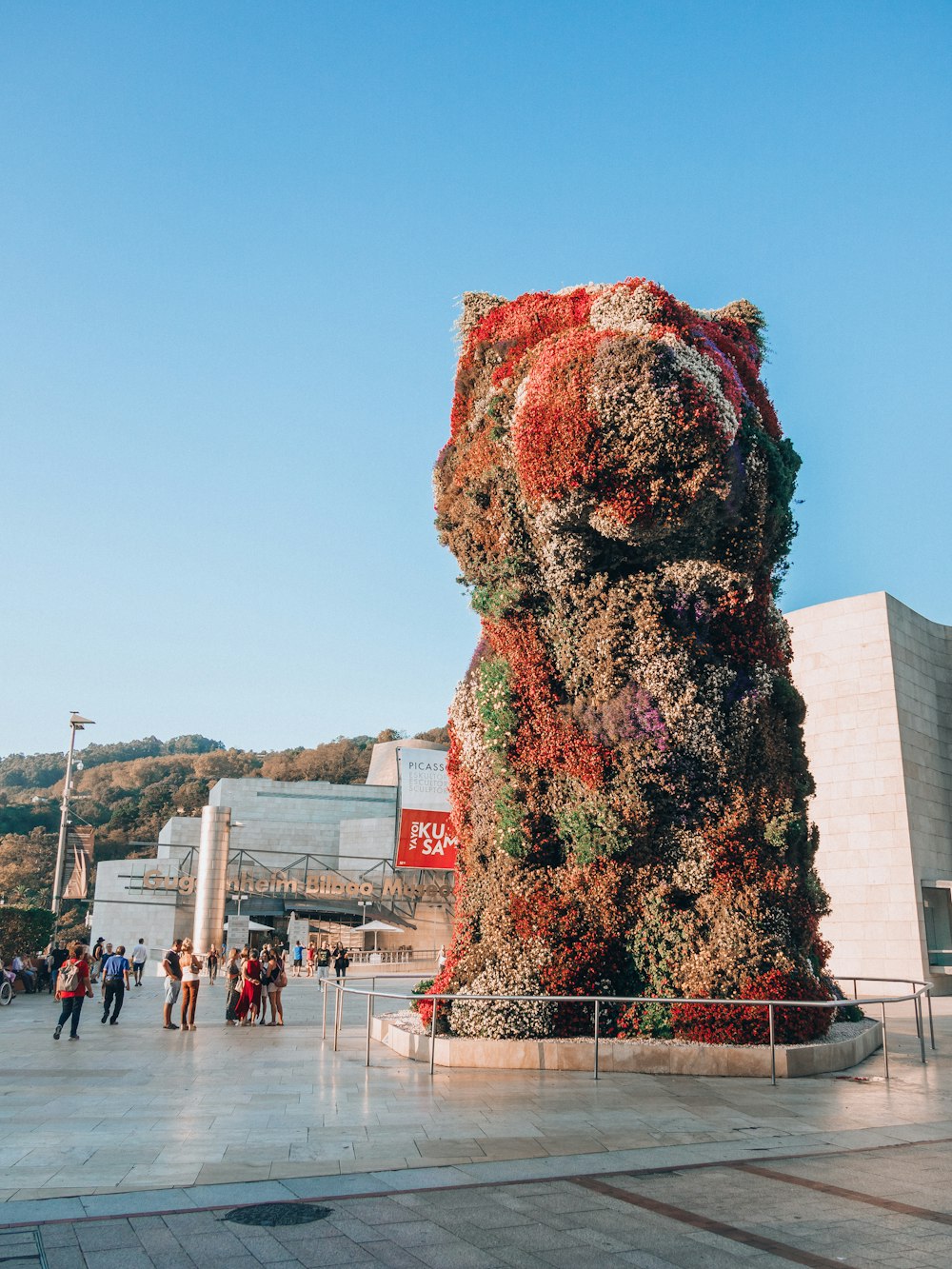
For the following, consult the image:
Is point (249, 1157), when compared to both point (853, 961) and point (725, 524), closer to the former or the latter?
point (725, 524)

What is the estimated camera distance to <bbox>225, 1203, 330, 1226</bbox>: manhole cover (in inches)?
221

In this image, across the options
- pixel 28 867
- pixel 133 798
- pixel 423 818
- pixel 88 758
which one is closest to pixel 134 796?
pixel 133 798

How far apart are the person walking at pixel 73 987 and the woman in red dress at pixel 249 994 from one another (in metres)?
3.07

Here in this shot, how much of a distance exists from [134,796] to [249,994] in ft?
275

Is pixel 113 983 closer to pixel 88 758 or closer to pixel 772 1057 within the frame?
pixel 772 1057

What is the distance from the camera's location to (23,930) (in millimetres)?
29578

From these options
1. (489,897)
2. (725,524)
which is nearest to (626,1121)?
(489,897)

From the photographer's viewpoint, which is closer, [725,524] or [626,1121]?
[626,1121]

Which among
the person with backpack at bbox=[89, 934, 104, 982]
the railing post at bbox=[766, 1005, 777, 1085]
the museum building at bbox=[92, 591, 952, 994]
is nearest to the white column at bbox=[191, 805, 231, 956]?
the museum building at bbox=[92, 591, 952, 994]

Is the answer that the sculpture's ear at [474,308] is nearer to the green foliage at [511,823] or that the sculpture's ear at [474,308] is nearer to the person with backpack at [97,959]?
the green foliage at [511,823]

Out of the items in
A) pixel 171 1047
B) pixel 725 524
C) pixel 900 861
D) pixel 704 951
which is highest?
pixel 725 524

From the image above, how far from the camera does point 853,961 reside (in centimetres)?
2978

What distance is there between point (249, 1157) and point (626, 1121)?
352 centimetres

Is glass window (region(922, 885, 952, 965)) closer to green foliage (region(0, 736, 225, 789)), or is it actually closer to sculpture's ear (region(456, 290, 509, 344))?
sculpture's ear (region(456, 290, 509, 344))
